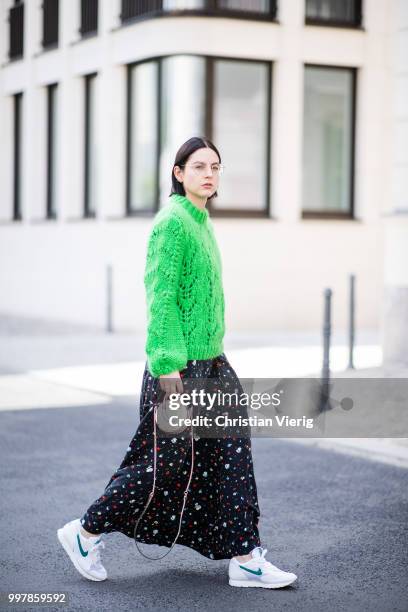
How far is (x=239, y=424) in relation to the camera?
4.98 m

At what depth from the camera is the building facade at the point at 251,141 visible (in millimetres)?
18188

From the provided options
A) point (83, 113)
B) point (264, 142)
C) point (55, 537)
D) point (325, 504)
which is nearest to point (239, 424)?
point (55, 537)

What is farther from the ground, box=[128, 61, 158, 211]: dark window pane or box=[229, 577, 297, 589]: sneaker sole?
box=[128, 61, 158, 211]: dark window pane

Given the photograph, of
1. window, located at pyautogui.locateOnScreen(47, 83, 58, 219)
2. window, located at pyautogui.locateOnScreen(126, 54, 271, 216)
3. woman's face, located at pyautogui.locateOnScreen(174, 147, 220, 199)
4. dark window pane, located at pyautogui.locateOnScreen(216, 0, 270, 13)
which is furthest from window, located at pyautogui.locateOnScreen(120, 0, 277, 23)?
woman's face, located at pyautogui.locateOnScreen(174, 147, 220, 199)

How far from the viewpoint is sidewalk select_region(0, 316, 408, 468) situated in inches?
415

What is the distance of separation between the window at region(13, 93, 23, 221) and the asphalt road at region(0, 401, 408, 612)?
1565cm

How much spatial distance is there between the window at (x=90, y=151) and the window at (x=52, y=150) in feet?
5.00

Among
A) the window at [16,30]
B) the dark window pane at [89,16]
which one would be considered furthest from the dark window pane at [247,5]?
the window at [16,30]

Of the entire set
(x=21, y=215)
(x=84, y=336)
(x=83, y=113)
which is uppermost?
(x=83, y=113)

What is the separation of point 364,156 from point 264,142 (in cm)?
172

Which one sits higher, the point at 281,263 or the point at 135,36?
the point at 135,36

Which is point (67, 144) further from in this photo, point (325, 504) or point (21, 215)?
point (325, 504)

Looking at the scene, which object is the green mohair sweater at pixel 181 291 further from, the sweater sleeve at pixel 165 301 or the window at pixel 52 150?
the window at pixel 52 150

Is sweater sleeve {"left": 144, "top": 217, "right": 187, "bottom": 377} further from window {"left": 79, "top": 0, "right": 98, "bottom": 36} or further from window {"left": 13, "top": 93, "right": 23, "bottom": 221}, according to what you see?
window {"left": 13, "top": 93, "right": 23, "bottom": 221}
